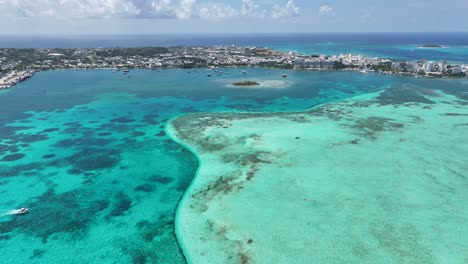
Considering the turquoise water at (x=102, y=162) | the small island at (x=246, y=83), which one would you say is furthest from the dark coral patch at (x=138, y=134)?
the small island at (x=246, y=83)

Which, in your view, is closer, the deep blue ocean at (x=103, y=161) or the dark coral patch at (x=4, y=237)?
the deep blue ocean at (x=103, y=161)

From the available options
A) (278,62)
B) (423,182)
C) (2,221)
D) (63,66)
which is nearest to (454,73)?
(278,62)

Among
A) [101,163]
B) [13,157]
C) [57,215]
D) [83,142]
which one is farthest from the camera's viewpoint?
[83,142]

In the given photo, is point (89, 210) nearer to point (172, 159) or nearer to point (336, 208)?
point (172, 159)

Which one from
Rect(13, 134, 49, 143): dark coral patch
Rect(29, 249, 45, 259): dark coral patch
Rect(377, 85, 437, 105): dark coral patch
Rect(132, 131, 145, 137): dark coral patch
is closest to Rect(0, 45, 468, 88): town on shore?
Rect(377, 85, 437, 105): dark coral patch

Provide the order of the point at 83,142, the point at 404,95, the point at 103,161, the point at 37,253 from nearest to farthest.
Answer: the point at 37,253 < the point at 103,161 < the point at 83,142 < the point at 404,95

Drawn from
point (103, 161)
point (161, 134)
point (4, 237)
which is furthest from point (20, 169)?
point (161, 134)

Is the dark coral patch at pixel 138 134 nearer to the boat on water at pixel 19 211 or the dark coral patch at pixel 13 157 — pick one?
the dark coral patch at pixel 13 157

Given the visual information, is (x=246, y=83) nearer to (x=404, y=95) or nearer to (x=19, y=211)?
→ (x=404, y=95)

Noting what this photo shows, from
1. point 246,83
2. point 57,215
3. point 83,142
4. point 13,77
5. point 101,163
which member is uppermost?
point 13,77
